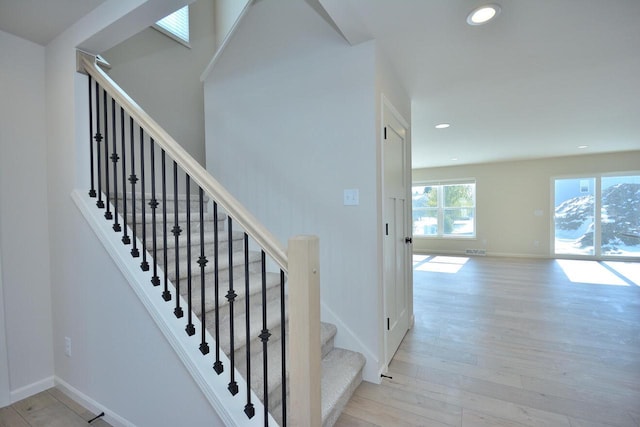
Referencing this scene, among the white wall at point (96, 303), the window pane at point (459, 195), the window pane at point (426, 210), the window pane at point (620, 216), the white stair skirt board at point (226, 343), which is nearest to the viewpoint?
the white stair skirt board at point (226, 343)

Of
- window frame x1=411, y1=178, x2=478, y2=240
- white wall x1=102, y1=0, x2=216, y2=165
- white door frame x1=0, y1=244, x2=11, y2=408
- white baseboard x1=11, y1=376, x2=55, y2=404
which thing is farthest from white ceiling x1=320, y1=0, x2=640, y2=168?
window frame x1=411, y1=178, x2=478, y2=240

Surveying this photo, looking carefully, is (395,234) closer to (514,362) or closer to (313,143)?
(313,143)

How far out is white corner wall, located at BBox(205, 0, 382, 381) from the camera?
2.02 m

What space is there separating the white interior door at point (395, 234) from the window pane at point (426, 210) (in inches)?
222

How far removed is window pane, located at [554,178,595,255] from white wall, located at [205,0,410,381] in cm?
635

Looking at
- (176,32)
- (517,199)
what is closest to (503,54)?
(176,32)

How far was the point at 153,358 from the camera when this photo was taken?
148 centimetres

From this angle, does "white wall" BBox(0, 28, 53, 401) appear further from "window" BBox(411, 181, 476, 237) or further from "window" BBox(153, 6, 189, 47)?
"window" BBox(411, 181, 476, 237)

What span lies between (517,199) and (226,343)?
772cm

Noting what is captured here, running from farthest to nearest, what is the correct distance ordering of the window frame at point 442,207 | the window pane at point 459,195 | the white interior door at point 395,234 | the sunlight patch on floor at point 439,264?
the window pane at point 459,195
the window frame at point 442,207
the sunlight patch on floor at point 439,264
the white interior door at point 395,234

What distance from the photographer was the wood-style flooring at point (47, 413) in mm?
1699

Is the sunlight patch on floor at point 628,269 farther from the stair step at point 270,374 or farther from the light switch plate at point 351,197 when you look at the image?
the stair step at point 270,374

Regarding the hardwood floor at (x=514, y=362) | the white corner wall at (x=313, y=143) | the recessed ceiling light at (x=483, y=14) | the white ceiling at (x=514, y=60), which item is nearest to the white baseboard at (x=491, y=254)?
the hardwood floor at (x=514, y=362)

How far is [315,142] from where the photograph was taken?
7.23ft
